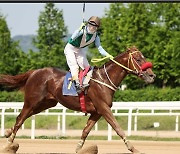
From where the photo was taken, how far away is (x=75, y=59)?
32.0ft

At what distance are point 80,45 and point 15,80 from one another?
1.77 m

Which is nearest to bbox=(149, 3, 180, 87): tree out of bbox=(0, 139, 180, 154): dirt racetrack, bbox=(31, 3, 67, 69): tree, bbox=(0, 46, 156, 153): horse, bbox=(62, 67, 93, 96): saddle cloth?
bbox=(31, 3, 67, 69): tree

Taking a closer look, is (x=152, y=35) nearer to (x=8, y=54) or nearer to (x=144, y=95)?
(x=144, y=95)

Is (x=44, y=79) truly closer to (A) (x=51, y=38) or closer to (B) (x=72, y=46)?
(B) (x=72, y=46)

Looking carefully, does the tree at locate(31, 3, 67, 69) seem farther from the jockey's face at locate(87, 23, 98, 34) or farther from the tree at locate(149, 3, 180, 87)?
the jockey's face at locate(87, 23, 98, 34)

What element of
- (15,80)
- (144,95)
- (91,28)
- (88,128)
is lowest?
(144,95)

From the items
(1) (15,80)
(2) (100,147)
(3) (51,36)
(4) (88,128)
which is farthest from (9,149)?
(3) (51,36)

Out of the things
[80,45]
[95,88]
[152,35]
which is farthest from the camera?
[152,35]

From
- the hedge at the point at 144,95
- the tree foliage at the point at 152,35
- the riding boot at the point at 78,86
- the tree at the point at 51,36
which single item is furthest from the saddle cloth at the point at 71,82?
the tree at the point at 51,36

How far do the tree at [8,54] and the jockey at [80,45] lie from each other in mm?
26013

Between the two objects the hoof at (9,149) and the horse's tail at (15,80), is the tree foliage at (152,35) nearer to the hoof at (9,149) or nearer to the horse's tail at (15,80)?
the horse's tail at (15,80)

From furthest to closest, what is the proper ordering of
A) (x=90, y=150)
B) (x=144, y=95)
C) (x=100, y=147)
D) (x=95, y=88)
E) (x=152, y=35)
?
(x=152, y=35) → (x=144, y=95) → (x=100, y=147) → (x=95, y=88) → (x=90, y=150)

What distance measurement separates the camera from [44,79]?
10273mm

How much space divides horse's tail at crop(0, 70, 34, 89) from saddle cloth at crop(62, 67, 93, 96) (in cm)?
108
